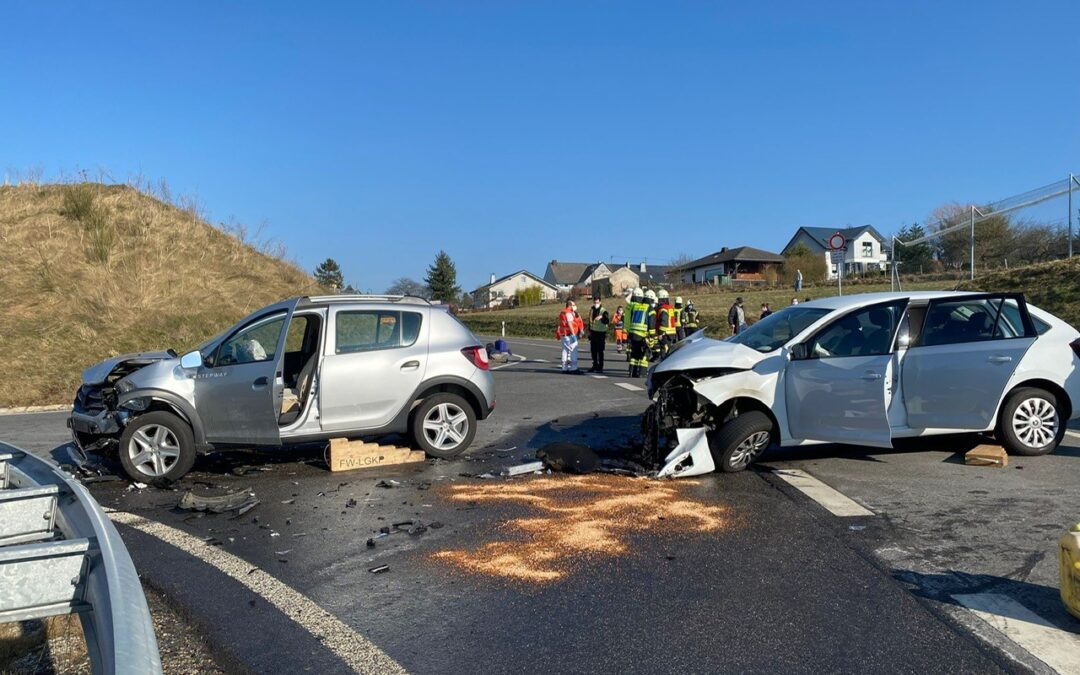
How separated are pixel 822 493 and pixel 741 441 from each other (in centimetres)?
92

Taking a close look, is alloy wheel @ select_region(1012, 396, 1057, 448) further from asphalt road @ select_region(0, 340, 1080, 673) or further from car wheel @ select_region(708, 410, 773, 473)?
car wheel @ select_region(708, 410, 773, 473)

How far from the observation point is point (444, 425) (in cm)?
869

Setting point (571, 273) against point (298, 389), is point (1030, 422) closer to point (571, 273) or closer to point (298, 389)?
point (298, 389)

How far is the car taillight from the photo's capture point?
8.81m

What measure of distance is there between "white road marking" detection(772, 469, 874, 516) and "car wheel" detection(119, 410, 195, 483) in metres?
5.72

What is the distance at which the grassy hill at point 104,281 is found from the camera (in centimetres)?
1855

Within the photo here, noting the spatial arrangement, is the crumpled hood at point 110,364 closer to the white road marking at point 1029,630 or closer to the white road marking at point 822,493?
the white road marking at point 822,493

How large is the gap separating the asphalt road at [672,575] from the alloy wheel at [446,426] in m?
0.56

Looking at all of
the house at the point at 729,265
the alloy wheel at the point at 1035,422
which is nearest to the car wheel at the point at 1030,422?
the alloy wheel at the point at 1035,422

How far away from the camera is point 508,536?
574 centimetres

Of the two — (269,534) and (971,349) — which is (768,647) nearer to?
(269,534)

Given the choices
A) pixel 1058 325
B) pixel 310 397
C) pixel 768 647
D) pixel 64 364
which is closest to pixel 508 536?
pixel 768 647

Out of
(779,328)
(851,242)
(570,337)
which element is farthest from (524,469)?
(851,242)

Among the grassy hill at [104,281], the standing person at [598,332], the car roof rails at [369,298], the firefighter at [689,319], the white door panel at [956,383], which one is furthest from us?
the firefighter at [689,319]
